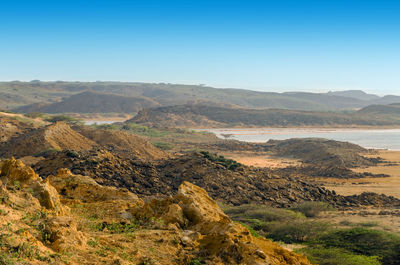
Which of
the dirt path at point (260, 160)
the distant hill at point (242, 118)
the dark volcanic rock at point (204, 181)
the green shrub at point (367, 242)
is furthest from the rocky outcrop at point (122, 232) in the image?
the distant hill at point (242, 118)

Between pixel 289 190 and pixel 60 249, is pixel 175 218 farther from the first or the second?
pixel 289 190

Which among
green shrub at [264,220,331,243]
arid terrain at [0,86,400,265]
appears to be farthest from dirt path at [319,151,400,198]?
green shrub at [264,220,331,243]

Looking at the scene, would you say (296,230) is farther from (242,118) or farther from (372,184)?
(242,118)

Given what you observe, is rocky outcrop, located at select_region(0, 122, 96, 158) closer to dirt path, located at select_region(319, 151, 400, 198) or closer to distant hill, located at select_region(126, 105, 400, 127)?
dirt path, located at select_region(319, 151, 400, 198)

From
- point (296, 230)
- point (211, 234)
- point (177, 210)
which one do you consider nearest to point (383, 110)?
point (296, 230)

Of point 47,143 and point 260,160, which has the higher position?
point 47,143

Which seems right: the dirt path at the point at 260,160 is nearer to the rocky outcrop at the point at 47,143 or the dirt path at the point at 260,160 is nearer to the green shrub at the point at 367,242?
the rocky outcrop at the point at 47,143
